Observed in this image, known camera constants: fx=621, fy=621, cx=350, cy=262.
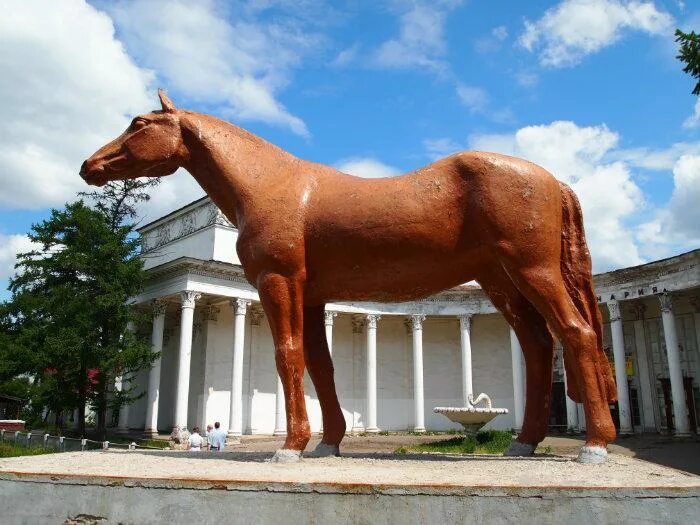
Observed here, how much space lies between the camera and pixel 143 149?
8016 millimetres

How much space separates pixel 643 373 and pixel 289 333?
3418cm

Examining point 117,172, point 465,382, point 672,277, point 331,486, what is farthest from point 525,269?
point 465,382

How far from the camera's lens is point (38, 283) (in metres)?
31.2

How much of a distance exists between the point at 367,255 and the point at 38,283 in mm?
28611

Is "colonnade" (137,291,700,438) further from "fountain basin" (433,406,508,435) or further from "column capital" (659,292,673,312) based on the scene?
"fountain basin" (433,406,508,435)

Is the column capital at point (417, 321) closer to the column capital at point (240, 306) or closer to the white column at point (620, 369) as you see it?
the column capital at point (240, 306)

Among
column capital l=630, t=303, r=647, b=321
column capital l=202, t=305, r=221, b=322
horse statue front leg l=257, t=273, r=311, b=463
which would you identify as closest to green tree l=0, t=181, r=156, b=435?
column capital l=202, t=305, r=221, b=322

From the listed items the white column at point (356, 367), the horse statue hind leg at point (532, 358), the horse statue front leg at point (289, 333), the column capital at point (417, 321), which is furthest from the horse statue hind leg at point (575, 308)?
the white column at point (356, 367)

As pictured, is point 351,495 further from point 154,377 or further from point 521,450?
point 154,377

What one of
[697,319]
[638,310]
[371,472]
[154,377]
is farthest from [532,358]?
[638,310]

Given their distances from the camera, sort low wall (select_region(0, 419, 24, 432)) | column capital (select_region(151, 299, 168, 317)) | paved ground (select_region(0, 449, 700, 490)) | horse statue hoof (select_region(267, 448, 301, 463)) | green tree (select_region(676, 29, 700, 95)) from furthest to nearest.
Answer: column capital (select_region(151, 299, 168, 317)), low wall (select_region(0, 419, 24, 432)), green tree (select_region(676, 29, 700, 95)), horse statue hoof (select_region(267, 448, 301, 463)), paved ground (select_region(0, 449, 700, 490))

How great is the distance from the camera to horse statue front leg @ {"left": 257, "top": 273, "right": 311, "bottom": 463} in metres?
7.39

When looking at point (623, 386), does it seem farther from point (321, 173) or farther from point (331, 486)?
point (331, 486)

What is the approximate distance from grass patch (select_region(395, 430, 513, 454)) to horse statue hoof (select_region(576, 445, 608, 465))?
56.6 ft
